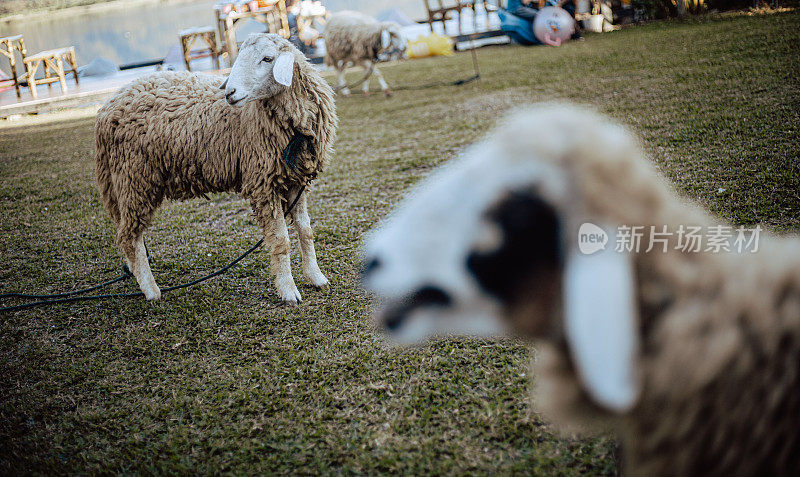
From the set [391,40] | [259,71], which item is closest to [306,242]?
[259,71]

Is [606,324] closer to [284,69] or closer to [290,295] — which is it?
[284,69]

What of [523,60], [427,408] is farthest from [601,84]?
[427,408]

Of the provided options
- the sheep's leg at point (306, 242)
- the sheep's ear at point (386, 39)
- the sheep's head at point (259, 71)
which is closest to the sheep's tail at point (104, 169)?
the sheep's head at point (259, 71)

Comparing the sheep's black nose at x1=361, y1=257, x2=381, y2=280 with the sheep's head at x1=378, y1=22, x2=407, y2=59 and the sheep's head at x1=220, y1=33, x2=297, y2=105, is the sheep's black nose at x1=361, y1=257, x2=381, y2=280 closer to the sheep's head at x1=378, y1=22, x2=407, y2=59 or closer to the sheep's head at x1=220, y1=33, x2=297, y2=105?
the sheep's head at x1=220, y1=33, x2=297, y2=105

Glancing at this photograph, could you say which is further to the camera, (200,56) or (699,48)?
(200,56)

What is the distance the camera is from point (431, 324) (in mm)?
1290

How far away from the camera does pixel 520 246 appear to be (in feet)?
3.89

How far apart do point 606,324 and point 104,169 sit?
147 inches

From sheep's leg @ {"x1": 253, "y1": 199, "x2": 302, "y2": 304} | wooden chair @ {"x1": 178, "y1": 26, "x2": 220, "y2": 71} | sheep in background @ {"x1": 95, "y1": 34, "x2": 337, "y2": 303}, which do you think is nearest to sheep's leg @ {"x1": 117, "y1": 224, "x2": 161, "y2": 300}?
sheep in background @ {"x1": 95, "y1": 34, "x2": 337, "y2": 303}

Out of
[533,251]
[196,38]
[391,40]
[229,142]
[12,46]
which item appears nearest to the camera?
[533,251]

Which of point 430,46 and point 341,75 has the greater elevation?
point 430,46

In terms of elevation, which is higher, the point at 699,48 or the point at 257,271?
the point at 699,48

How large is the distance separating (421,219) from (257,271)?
3071 millimetres

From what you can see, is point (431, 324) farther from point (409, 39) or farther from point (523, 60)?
point (409, 39)
